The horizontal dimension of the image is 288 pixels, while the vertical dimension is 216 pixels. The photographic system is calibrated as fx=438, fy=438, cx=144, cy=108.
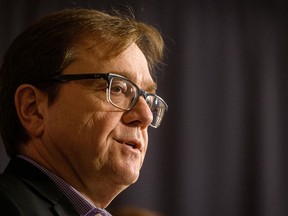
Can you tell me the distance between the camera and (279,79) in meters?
2.70

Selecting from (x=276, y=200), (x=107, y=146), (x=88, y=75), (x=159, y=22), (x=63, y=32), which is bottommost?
(x=276, y=200)

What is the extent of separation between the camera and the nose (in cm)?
121

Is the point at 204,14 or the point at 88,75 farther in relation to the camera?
the point at 204,14

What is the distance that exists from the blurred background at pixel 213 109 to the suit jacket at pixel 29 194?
1.29 m

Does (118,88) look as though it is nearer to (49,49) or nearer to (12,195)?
(49,49)

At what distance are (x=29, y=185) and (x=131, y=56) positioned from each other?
47cm

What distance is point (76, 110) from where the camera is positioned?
1.17 metres

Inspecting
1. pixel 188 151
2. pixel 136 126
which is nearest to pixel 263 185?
pixel 188 151

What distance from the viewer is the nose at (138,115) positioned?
1206 millimetres

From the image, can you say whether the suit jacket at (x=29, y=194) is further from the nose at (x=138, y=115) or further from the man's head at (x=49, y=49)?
the nose at (x=138, y=115)

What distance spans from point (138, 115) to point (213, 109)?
141 cm

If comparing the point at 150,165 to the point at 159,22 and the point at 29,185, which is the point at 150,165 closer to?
the point at 159,22

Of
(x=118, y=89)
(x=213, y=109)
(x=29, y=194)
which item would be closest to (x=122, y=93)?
(x=118, y=89)

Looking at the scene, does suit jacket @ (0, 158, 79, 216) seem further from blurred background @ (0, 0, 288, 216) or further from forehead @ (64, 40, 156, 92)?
blurred background @ (0, 0, 288, 216)
